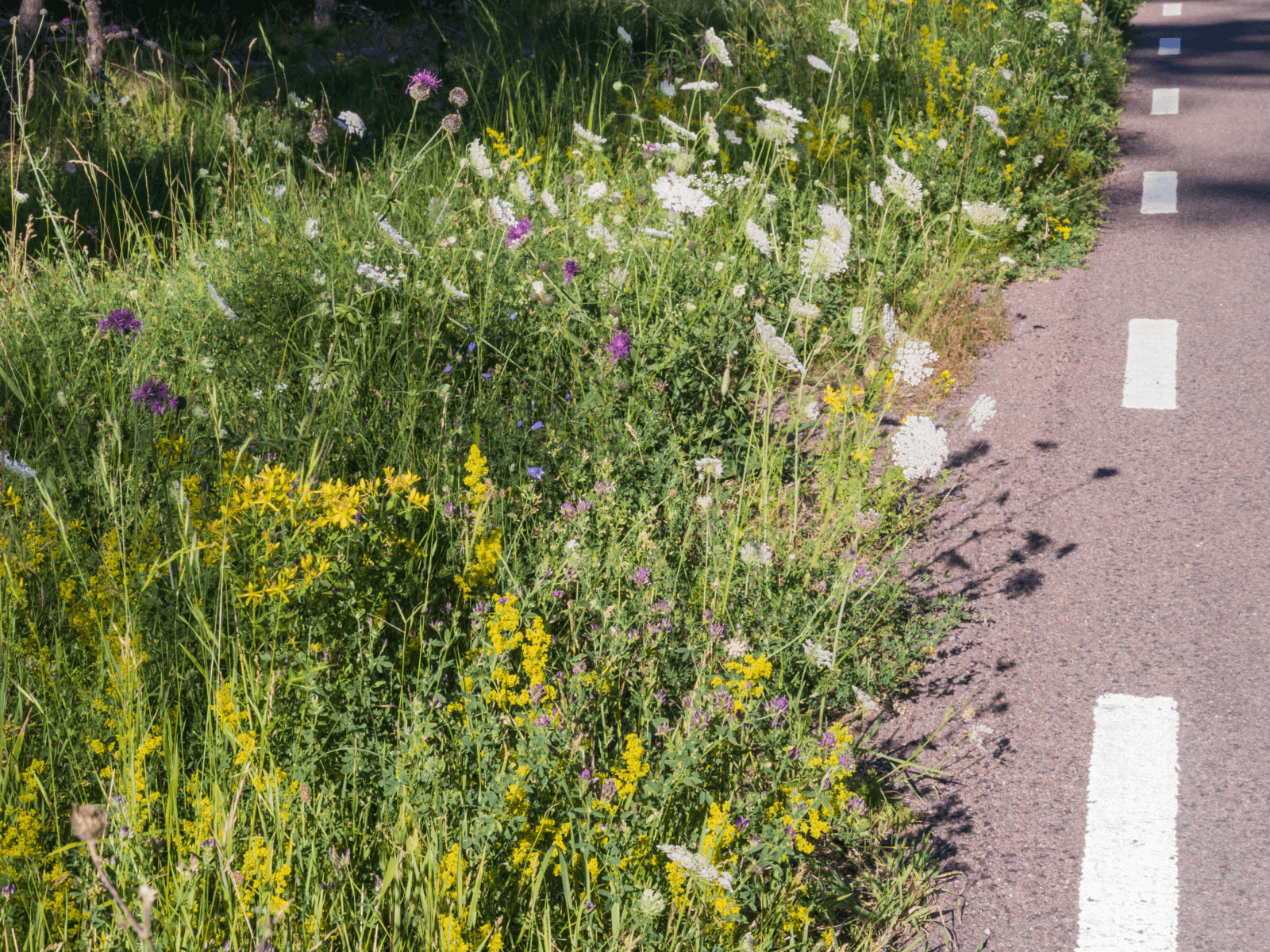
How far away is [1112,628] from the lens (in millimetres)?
2777

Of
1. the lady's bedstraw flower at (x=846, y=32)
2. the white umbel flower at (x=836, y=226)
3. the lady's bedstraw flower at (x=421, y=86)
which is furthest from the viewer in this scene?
the lady's bedstraw flower at (x=846, y=32)

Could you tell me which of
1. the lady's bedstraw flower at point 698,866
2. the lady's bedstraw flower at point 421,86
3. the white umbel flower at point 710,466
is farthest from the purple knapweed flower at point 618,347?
the lady's bedstraw flower at point 698,866

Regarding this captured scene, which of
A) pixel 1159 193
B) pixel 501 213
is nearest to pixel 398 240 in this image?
pixel 501 213

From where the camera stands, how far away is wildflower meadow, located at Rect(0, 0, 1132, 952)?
67.1 inches

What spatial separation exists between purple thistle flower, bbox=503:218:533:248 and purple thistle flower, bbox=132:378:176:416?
1333mm

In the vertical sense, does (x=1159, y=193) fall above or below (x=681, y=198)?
below

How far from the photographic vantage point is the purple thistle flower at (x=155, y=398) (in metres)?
2.68

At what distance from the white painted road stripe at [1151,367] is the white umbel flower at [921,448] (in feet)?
5.01

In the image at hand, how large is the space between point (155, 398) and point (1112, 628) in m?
2.87

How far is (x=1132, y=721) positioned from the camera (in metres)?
2.47

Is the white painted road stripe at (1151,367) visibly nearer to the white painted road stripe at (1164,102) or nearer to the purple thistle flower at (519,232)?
the purple thistle flower at (519,232)

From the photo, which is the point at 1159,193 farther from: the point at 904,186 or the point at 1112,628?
the point at 1112,628

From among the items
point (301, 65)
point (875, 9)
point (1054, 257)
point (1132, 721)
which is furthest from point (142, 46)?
point (1132, 721)

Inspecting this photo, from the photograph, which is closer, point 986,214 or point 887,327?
point 887,327
